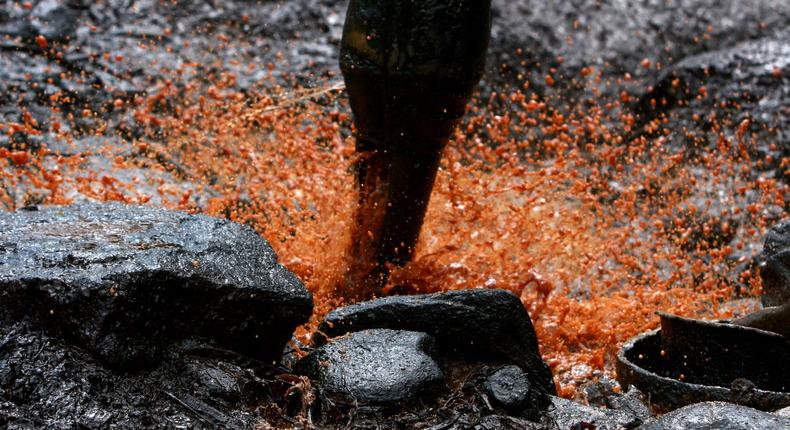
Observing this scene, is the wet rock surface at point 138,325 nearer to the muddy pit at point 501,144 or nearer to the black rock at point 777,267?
the muddy pit at point 501,144

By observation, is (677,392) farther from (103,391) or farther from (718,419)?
(103,391)

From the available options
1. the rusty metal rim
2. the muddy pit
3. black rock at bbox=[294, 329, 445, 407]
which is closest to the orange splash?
the muddy pit

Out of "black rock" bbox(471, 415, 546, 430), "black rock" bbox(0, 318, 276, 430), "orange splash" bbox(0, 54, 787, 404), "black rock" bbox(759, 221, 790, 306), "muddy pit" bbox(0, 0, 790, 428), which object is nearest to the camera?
"black rock" bbox(0, 318, 276, 430)

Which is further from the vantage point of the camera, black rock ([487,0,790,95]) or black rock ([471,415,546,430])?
black rock ([487,0,790,95])

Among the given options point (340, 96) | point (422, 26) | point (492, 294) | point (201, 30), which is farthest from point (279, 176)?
point (492, 294)

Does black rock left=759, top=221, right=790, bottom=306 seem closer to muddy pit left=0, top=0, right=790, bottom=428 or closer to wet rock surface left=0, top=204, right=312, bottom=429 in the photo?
muddy pit left=0, top=0, right=790, bottom=428

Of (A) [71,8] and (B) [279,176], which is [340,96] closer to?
(B) [279,176]

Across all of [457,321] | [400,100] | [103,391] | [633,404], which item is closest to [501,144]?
[400,100]
